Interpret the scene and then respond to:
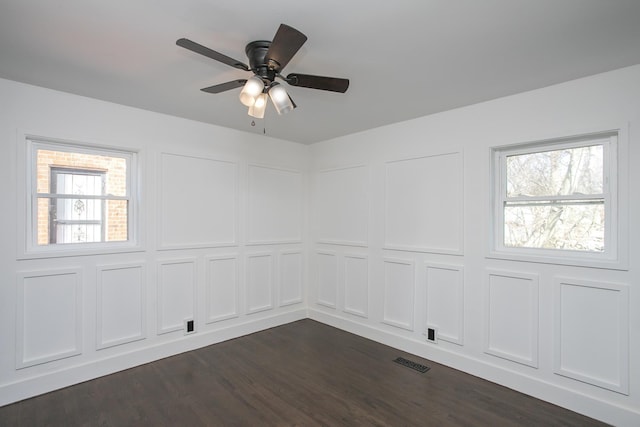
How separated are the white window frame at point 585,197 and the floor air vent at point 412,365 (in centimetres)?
126

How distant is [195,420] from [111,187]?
2.30m

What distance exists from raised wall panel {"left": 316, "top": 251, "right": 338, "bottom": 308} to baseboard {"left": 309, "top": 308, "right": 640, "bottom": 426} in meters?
0.51

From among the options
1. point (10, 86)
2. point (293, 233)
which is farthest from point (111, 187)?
point (293, 233)

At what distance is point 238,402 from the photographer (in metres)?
2.59

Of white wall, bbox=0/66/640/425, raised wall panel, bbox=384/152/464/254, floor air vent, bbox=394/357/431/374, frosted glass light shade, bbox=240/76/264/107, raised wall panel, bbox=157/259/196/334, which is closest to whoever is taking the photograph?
frosted glass light shade, bbox=240/76/264/107

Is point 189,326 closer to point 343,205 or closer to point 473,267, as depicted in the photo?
point 343,205

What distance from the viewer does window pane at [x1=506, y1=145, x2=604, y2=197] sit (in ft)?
8.54

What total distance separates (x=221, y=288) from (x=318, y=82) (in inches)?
110

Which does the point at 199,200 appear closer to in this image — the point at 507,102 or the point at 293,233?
the point at 293,233

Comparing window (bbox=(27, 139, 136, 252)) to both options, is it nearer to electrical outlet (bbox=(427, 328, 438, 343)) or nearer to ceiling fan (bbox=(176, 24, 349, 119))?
ceiling fan (bbox=(176, 24, 349, 119))

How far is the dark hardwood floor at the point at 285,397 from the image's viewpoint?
237 cm

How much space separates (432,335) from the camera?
3.37m

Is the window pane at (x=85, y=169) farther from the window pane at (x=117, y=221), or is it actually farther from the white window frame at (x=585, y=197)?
the white window frame at (x=585, y=197)

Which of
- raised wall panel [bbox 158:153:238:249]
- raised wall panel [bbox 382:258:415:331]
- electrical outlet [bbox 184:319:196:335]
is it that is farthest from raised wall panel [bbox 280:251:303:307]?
raised wall panel [bbox 382:258:415:331]
